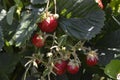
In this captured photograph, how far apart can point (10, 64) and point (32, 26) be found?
0.72 feet

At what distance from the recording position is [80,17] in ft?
4.41

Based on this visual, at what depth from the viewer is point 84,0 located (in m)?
1.34

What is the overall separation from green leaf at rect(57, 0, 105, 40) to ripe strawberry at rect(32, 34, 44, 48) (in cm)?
9

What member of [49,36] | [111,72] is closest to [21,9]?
[49,36]

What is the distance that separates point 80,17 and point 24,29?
21 centimetres

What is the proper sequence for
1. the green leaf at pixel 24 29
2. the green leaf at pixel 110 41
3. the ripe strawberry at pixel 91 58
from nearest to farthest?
the green leaf at pixel 24 29
the ripe strawberry at pixel 91 58
the green leaf at pixel 110 41

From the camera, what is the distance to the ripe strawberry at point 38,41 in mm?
1230

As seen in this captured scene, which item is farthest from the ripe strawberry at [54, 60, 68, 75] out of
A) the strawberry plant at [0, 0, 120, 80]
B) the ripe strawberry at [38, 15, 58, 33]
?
the ripe strawberry at [38, 15, 58, 33]

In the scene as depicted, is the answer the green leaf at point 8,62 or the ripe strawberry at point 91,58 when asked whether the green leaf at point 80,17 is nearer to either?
the ripe strawberry at point 91,58

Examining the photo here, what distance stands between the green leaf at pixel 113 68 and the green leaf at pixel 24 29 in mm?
280

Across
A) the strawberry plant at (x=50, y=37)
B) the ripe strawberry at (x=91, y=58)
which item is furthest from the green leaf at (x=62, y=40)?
the ripe strawberry at (x=91, y=58)

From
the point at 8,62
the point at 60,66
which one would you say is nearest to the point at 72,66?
the point at 60,66

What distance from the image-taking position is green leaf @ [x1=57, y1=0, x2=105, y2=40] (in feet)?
4.25

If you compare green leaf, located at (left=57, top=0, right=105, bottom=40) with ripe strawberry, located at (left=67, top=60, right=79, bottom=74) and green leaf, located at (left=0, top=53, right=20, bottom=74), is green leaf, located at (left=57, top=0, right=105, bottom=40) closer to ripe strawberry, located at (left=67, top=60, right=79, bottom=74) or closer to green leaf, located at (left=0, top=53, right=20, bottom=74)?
ripe strawberry, located at (left=67, top=60, right=79, bottom=74)
